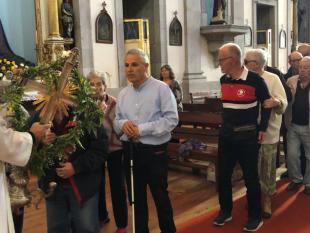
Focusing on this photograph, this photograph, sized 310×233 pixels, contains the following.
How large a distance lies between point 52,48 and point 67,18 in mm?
824

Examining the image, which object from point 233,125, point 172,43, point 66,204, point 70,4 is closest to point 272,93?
point 233,125

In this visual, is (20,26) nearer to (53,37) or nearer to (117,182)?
(53,37)

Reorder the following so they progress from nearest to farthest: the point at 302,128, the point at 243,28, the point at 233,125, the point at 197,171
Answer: the point at 233,125
the point at 302,128
the point at 197,171
the point at 243,28

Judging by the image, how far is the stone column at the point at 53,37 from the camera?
743 cm

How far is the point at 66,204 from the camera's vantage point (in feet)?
9.12

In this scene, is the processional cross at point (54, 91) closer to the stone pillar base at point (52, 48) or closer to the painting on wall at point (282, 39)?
the stone pillar base at point (52, 48)

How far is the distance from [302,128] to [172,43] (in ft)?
20.8

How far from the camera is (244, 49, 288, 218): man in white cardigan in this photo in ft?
13.0

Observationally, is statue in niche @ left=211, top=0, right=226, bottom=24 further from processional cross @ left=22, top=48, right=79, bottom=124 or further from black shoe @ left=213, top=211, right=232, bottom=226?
processional cross @ left=22, top=48, right=79, bottom=124

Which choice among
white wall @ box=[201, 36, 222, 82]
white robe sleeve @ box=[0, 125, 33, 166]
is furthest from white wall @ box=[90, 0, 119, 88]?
white robe sleeve @ box=[0, 125, 33, 166]

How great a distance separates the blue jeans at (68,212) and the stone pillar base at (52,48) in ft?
16.4

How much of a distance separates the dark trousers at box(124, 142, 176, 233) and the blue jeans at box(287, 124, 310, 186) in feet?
6.87

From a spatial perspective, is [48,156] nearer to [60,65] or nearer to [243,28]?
[60,65]

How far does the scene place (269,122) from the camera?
158 inches
